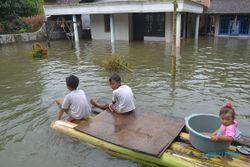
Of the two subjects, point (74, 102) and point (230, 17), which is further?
point (230, 17)

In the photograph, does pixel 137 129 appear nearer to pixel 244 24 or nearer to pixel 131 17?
pixel 131 17

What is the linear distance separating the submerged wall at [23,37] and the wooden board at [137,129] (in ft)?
57.9

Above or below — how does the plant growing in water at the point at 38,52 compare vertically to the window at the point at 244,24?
below

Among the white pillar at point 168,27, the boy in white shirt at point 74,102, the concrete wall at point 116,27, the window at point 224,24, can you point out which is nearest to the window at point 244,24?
the window at point 224,24

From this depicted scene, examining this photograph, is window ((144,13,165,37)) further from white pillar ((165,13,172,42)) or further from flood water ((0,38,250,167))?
flood water ((0,38,250,167))

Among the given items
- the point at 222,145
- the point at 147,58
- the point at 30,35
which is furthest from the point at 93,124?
the point at 30,35

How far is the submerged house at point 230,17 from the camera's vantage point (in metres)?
21.3

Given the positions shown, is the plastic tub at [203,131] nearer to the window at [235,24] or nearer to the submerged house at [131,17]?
the submerged house at [131,17]

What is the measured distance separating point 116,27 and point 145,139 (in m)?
17.7

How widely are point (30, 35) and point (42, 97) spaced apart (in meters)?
15.6

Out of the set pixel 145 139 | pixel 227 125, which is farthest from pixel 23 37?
pixel 227 125

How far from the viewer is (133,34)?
68.9 ft

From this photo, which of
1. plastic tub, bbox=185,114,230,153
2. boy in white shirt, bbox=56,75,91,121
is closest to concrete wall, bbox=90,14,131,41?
boy in white shirt, bbox=56,75,91,121

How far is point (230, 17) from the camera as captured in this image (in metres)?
22.4
